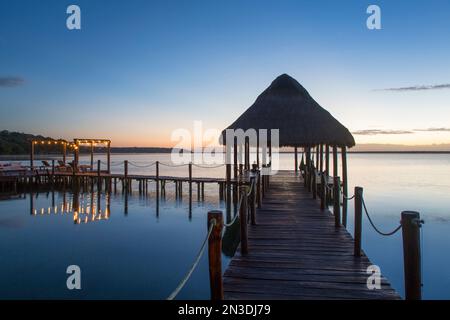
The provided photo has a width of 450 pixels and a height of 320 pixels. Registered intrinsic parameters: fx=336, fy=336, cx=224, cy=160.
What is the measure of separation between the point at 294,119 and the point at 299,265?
720 cm

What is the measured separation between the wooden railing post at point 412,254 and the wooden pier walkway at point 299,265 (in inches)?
29.3

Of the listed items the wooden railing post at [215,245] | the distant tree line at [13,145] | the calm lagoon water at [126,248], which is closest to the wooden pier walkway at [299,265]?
the wooden railing post at [215,245]

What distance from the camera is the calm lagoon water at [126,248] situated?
30.5 ft

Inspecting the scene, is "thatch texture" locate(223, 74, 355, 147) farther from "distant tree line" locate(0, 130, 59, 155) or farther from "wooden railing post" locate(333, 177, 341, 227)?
"distant tree line" locate(0, 130, 59, 155)

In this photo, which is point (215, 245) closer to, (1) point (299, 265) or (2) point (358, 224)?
(1) point (299, 265)

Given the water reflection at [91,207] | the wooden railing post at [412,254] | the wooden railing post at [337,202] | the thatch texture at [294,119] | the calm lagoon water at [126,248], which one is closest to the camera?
the wooden railing post at [412,254]

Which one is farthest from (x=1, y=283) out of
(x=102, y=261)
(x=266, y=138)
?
(x=266, y=138)

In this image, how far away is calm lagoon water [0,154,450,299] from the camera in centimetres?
930

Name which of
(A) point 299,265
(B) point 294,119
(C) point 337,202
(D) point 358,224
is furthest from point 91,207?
(D) point 358,224

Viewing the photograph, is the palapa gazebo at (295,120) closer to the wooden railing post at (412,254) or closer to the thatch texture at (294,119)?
the thatch texture at (294,119)

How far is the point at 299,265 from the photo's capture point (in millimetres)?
5137

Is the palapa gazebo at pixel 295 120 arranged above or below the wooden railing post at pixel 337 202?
above
